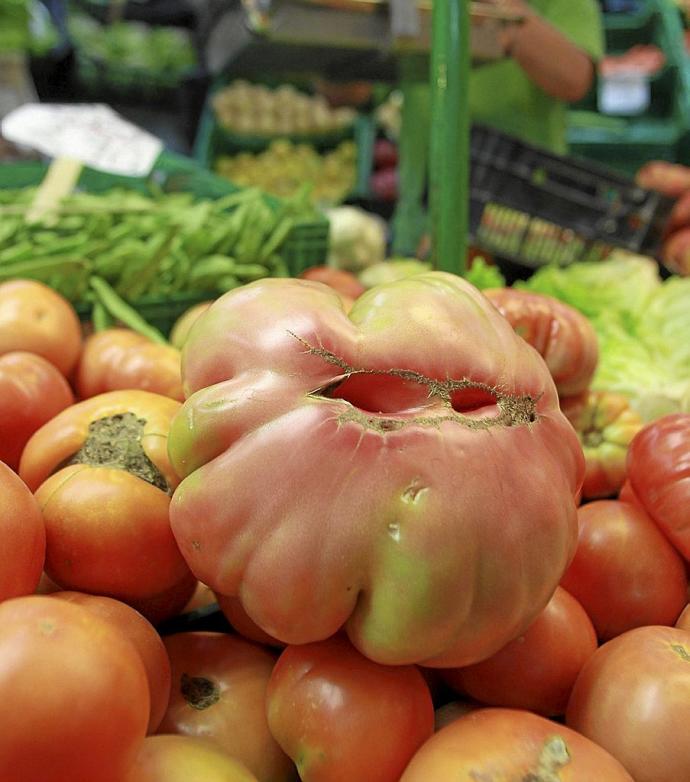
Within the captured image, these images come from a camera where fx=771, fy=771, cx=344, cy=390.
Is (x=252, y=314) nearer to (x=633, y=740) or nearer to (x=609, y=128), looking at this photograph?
(x=633, y=740)

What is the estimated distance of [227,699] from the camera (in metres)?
0.76

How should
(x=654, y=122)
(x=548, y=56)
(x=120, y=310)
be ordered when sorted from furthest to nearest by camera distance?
(x=654, y=122) < (x=548, y=56) < (x=120, y=310)

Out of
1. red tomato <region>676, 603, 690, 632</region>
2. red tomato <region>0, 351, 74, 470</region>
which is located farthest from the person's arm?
red tomato <region>676, 603, 690, 632</region>

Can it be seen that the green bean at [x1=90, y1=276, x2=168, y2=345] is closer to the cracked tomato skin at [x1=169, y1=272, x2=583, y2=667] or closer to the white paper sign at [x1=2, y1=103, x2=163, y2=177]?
the white paper sign at [x1=2, y1=103, x2=163, y2=177]

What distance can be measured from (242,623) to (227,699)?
3.3 inches

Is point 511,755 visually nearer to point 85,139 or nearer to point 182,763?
point 182,763

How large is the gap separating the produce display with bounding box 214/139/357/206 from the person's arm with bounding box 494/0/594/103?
165 cm

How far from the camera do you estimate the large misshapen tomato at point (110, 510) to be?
756 mm

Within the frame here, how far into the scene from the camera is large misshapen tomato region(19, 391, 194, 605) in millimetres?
756

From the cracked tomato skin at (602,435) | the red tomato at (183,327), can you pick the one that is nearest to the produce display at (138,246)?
the red tomato at (183,327)

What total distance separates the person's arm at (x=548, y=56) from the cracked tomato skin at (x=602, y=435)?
1735 mm

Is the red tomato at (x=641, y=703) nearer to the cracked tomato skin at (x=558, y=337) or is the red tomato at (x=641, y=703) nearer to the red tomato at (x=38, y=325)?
the cracked tomato skin at (x=558, y=337)

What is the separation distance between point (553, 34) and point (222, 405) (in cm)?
261

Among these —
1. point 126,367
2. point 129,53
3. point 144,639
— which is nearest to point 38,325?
point 126,367
